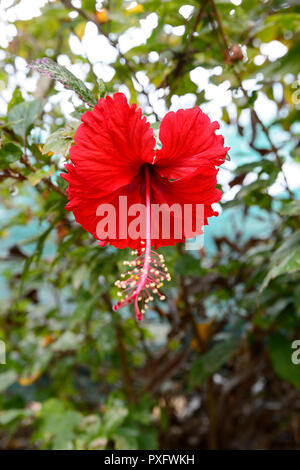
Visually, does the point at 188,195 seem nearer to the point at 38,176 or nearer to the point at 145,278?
the point at 145,278

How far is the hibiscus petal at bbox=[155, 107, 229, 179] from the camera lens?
41 cm

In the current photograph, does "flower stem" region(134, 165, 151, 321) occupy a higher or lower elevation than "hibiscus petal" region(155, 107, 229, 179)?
lower

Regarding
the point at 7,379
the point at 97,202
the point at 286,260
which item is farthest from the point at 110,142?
the point at 7,379

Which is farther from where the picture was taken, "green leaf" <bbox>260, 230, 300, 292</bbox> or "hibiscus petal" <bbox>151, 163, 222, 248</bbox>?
"green leaf" <bbox>260, 230, 300, 292</bbox>

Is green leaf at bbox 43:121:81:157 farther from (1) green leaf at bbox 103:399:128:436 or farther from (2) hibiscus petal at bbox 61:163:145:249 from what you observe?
(1) green leaf at bbox 103:399:128:436

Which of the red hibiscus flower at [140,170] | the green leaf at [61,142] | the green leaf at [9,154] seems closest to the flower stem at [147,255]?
the red hibiscus flower at [140,170]

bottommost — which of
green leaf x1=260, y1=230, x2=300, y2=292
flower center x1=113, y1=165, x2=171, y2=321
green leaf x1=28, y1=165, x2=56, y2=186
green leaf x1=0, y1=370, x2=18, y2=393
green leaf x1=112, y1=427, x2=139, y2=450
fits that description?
green leaf x1=112, y1=427, x2=139, y2=450

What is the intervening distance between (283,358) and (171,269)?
1.71ft

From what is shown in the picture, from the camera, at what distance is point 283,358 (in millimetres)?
949

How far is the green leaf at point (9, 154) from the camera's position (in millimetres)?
551

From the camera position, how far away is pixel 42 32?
129 cm

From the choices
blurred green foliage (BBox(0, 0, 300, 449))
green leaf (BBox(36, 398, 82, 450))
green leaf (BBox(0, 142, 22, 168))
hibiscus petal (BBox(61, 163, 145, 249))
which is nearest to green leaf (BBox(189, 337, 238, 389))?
blurred green foliage (BBox(0, 0, 300, 449))

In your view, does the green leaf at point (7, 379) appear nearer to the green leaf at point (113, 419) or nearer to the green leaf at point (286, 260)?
the green leaf at point (113, 419)

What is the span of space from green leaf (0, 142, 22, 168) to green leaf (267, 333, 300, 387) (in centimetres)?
79
